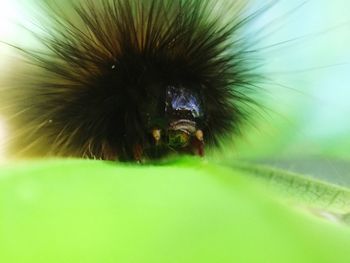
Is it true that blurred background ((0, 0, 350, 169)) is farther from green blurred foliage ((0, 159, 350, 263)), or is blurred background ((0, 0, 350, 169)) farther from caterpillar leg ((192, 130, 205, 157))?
green blurred foliage ((0, 159, 350, 263))

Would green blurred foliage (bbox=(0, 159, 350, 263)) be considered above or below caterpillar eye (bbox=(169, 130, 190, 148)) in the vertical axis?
above

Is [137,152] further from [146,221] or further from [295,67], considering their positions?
[146,221]

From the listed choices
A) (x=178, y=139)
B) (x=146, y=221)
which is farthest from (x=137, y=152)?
(x=146, y=221)

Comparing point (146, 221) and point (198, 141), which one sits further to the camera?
point (198, 141)

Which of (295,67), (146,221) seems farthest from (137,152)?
(146,221)

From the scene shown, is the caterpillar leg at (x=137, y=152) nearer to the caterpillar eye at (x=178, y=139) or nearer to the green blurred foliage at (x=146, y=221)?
the caterpillar eye at (x=178, y=139)

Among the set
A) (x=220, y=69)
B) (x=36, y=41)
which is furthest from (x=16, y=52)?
(x=220, y=69)

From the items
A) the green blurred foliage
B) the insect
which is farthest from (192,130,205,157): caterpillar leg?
the green blurred foliage

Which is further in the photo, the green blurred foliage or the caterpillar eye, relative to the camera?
the caterpillar eye
